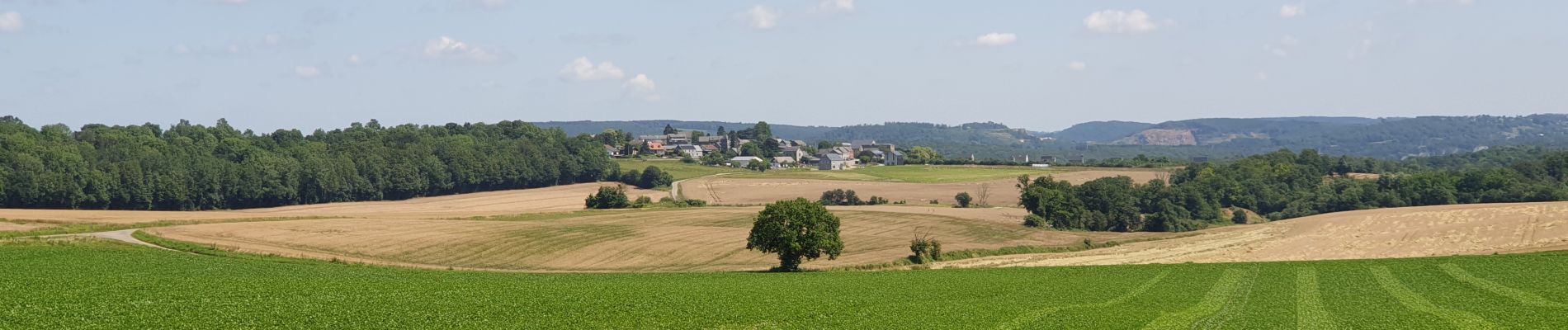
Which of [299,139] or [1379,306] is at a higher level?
[299,139]

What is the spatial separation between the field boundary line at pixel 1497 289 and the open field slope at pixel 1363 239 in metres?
13.3

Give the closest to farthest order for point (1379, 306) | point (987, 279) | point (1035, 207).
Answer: point (1379, 306), point (987, 279), point (1035, 207)

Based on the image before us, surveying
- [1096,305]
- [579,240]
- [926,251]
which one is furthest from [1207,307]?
[579,240]

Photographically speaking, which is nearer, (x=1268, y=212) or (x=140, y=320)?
(x=140, y=320)

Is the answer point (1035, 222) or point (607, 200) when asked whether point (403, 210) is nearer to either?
point (607, 200)

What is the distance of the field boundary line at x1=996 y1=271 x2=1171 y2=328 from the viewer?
34.6 m

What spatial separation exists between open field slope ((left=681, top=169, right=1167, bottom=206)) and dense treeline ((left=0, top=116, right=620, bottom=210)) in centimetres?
2120

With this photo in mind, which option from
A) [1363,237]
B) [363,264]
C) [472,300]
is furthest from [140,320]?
[1363,237]

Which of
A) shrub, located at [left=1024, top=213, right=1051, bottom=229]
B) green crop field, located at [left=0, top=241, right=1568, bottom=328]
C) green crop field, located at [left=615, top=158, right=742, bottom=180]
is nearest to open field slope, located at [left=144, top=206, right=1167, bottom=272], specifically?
shrub, located at [left=1024, top=213, right=1051, bottom=229]

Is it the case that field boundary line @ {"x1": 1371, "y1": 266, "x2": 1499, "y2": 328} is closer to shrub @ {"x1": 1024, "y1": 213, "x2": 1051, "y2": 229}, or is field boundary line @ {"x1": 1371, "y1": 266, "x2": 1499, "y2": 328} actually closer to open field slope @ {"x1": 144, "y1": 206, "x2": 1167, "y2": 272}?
open field slope @ {"x1": 144, "y1": 206, "x2": 1167, "y2": 272}

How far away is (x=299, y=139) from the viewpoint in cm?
17125

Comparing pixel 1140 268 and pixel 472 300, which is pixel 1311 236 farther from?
pixel 472 300

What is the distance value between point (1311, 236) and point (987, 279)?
42.3 m

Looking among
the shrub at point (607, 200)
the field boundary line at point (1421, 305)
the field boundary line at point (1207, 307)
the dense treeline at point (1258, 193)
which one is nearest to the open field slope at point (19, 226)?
the shrub at point (607, 200)
